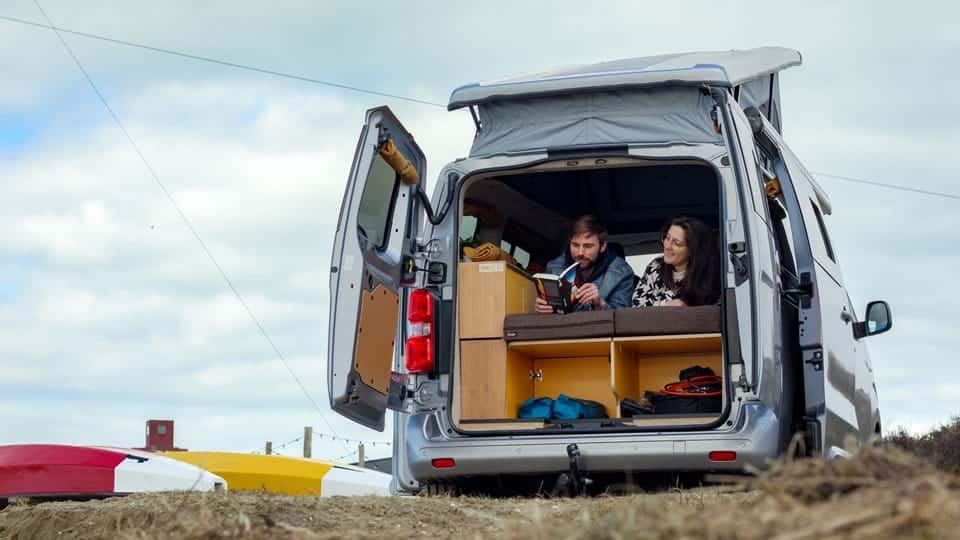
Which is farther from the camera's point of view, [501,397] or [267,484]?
[267,484]

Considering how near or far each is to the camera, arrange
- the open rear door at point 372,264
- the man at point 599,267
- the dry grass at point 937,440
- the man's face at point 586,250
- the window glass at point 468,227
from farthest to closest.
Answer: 1. the dry grass at point 937,440
2. the man's face at point 586,250
3. the man at point 599,267
4. the window glass at point 468,227
5. the open rear door at point 372,264

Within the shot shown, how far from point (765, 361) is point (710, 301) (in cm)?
121

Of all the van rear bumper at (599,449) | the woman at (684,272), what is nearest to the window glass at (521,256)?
the woman at (684,272)

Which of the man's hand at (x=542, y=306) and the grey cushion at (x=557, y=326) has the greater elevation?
the man's hand at (x=542, y=306)

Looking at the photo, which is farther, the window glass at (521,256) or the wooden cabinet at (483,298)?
the window glass at (521,256)

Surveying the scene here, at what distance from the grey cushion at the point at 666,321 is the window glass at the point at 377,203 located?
1.34 m

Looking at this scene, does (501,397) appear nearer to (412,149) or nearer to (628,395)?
(628,395)

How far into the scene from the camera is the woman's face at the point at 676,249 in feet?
27.4

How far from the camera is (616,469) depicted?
280 inches

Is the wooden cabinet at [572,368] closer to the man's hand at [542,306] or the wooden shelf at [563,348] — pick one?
the wooden shelf at [563,348]

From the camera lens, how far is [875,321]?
9.09 meters

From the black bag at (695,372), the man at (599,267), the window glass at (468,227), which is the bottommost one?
the black bag at (695,372)

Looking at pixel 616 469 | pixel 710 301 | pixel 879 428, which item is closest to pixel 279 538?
pixel 616 469

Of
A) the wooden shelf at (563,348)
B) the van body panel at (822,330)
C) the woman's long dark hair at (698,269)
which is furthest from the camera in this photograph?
the woman's long dark hair at (698,269)
